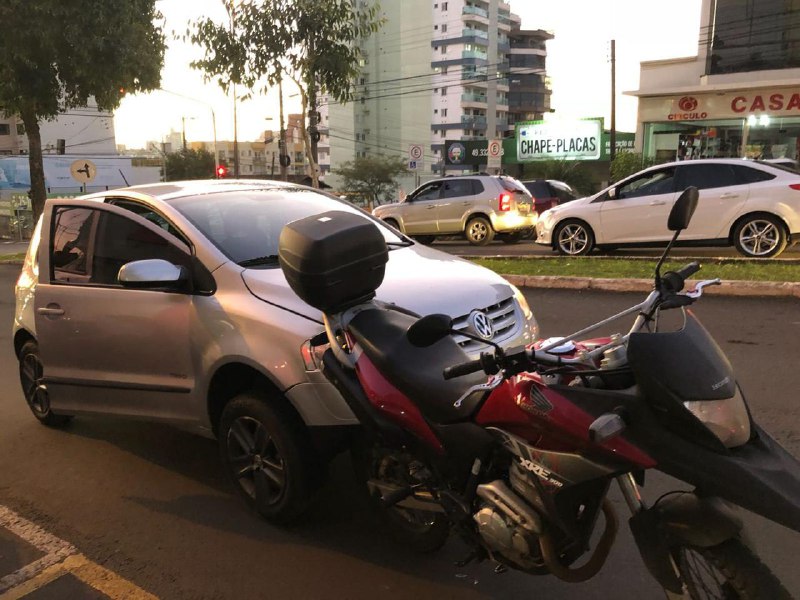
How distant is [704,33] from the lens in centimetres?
2353

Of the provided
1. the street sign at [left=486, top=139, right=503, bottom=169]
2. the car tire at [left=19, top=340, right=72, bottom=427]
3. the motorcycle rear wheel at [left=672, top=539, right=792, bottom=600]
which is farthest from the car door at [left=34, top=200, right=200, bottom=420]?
the street sign at [left=486, top=139, right=503, bottom=169]

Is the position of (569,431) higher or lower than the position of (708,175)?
lower

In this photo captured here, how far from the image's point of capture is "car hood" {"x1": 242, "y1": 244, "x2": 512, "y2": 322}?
3242 mm

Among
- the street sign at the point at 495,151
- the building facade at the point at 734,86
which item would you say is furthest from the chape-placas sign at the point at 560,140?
the street sign at the point at 495,151

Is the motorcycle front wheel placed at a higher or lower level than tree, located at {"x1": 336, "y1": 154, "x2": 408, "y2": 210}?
lower

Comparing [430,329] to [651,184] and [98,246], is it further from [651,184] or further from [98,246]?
[651,184]

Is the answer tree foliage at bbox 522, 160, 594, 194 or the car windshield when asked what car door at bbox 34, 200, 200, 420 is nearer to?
the car windshield

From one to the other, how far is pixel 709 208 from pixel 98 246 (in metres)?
9.26

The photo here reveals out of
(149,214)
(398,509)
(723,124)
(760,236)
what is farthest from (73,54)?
(723,124)

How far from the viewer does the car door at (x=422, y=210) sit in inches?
656

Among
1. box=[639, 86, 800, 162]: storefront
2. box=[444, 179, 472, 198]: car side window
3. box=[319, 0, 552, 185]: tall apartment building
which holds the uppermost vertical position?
box=[319, 0, 552, 185]: tall apartment building

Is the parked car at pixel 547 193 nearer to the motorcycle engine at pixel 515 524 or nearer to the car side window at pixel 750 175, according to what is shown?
the car side window at pixel 750 175

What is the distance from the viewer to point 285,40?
1611 cm

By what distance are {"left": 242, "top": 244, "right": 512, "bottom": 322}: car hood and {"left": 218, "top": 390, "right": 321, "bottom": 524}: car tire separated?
501 mm
